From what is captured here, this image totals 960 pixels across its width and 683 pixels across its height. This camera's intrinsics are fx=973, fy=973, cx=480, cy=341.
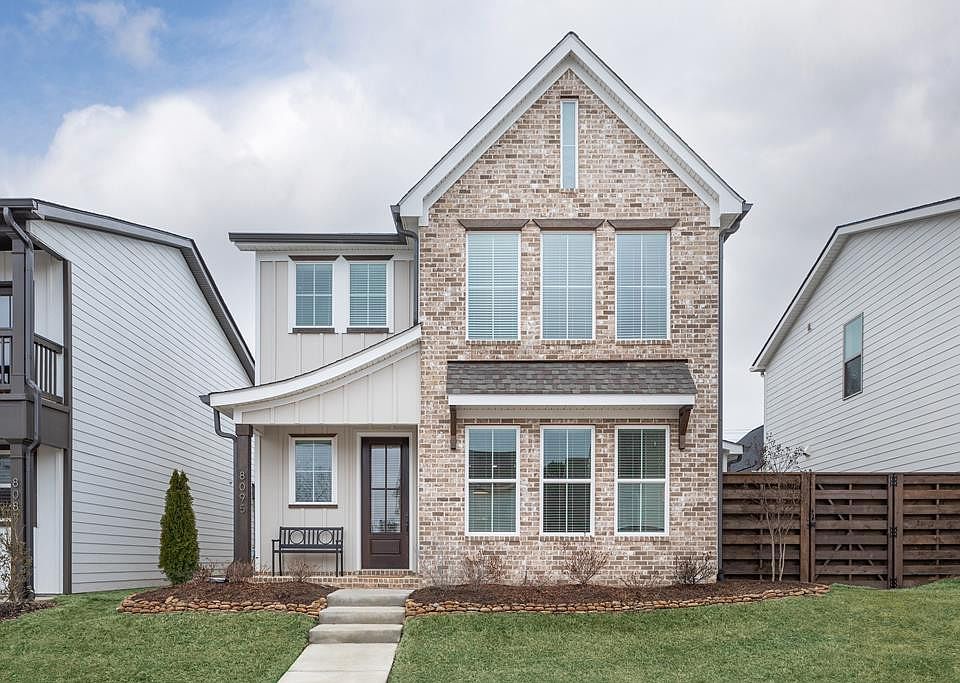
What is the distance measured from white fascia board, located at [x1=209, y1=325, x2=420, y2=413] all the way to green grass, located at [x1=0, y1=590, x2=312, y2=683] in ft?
11.1

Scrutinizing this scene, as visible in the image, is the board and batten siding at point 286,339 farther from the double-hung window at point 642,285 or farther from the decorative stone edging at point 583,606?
the decorative stone edging at point 583,606

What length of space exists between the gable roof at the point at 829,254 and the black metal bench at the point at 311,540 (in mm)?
10799

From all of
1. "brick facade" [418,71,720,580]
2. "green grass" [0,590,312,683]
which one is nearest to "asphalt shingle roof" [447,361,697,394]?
"brick facade" [418,71,720,580]

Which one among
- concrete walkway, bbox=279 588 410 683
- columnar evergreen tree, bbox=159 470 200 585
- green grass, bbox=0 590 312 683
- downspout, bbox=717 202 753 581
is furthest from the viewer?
columnar evergreen tree, bbox=159 470 200 585

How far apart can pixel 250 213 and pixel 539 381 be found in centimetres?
1032

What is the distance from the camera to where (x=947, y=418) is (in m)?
15.6

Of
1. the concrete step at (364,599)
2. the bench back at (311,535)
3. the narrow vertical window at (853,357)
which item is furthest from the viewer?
the narrow vertical window at (853,357)

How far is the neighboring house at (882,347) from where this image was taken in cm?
1584

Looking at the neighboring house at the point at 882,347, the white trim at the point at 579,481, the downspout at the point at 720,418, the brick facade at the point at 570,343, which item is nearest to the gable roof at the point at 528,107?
the brick facade at the point at 570,343

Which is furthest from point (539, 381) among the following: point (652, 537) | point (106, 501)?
point (106, 501)

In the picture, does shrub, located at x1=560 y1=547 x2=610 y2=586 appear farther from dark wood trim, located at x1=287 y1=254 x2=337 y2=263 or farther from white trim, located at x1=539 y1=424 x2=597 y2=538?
dark wood trim, located at x1=287 y1=254 x2=337 y2=263

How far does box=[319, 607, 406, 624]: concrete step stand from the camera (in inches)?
479

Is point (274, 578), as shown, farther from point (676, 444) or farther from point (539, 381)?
point (676, 444)

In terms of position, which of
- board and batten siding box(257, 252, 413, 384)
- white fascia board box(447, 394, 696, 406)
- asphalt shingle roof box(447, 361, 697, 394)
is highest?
board and batten siding box(257, 252, 413, 384)
